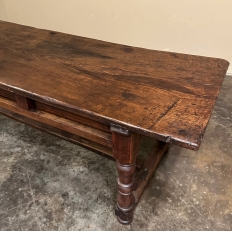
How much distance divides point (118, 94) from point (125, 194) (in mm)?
401

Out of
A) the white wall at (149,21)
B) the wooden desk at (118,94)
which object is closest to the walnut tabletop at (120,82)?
the wooden desk at (118,94)

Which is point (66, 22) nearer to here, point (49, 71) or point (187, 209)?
point (49, 71)

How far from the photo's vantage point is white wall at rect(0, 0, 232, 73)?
2.04m

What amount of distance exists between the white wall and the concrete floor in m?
0.94

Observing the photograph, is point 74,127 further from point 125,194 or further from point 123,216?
point 123,216

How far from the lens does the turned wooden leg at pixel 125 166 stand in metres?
0.82

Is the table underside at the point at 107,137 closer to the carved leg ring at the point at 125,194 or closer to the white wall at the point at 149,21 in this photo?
the carved leg ring at the point at 125,194

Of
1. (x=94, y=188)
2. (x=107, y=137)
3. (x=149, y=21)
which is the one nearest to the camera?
(x=107, y=137)

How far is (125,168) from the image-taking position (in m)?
0.92

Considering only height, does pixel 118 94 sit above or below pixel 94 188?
above

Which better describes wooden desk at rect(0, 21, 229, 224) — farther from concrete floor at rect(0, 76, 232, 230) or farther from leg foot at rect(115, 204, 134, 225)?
concrete floor at rect(0, 76, 232, 230)

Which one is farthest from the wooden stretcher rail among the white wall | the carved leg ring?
the white wall

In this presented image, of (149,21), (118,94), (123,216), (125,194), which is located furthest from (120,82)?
(149,21)

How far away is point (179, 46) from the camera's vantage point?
2234 millimetres
